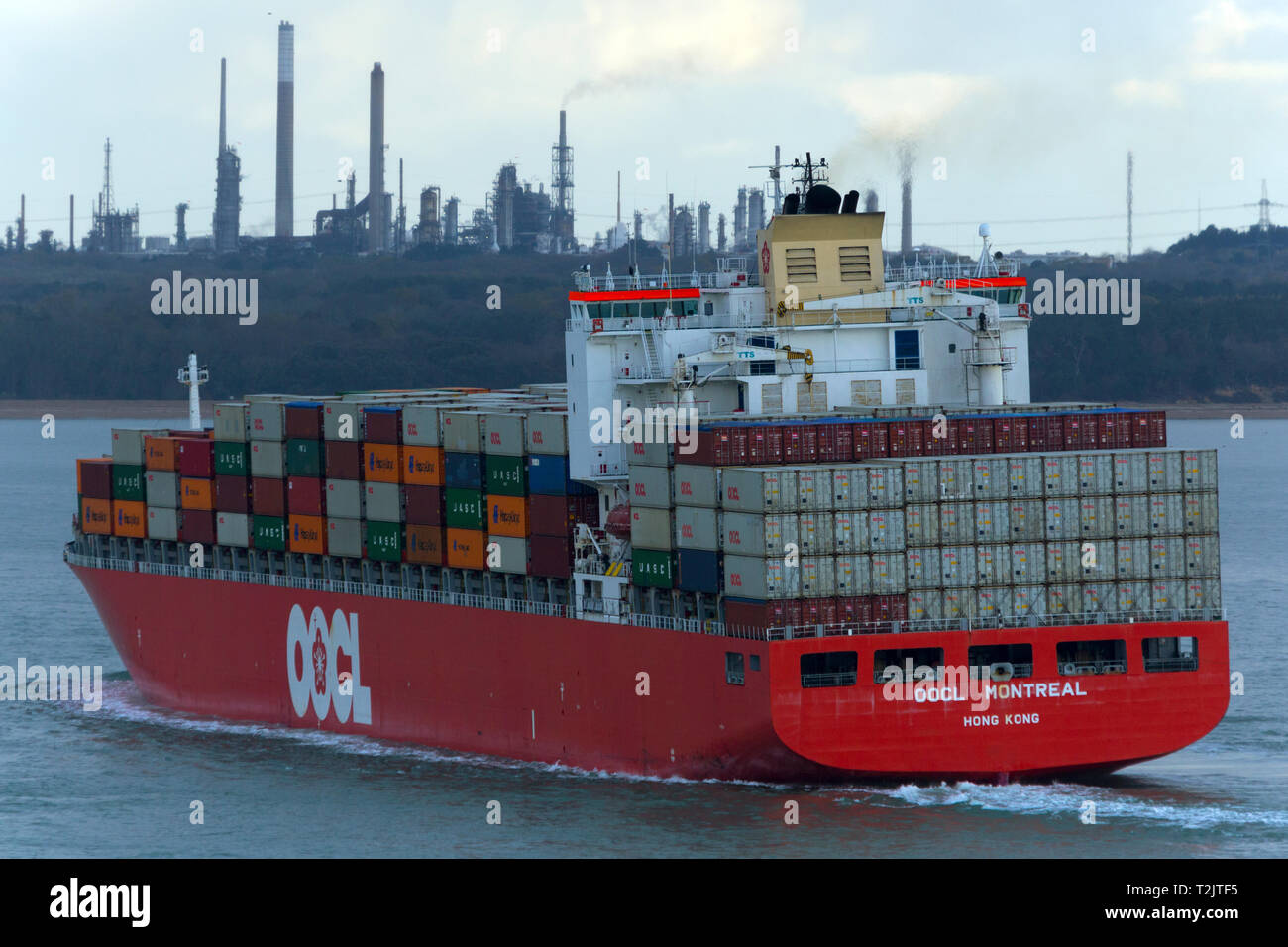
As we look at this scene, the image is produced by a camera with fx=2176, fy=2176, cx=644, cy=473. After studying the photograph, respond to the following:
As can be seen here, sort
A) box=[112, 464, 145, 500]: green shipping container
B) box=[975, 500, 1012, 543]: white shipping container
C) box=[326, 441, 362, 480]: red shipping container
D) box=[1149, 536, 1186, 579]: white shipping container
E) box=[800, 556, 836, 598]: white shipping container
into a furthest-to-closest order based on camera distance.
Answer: box=[112, 464, 145, 500]: green shipping container < box=[326, 441, 362, 480]: red shipping container < box=[1149, 536, 1186, 579]: white shipping container < box=[975, 500, 1012, 543]: white shipping container < box=[800, 556, 836, 598]: white shipping container

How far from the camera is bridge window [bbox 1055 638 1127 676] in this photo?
43.8 m

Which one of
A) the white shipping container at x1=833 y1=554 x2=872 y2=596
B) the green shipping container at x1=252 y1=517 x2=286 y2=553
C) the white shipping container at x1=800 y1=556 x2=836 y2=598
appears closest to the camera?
the white shipping container at x1=800 y1=556 x2=836 y2=598

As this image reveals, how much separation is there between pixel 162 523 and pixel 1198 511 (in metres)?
31.6

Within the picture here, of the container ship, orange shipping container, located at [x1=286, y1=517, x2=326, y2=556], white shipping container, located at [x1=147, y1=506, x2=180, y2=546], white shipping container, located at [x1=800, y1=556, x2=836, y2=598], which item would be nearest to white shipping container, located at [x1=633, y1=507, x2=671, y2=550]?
the container ship

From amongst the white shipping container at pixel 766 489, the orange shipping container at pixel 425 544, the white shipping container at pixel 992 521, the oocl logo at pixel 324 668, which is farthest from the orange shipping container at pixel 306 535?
the white shipping container at pixel 992 521

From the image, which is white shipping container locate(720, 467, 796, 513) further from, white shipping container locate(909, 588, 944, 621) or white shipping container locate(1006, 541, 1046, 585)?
white shipping container locate(1006, 541, 1046, 585)

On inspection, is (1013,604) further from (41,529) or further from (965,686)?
(41,529)

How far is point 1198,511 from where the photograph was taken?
146 feet

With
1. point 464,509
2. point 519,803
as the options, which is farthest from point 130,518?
point 519,803

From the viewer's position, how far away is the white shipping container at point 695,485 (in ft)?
146

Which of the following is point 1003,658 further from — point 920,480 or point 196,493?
point 196,493

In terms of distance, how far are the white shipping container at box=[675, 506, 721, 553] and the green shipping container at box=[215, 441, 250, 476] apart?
18268mm

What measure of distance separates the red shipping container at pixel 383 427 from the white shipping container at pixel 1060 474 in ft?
58.7

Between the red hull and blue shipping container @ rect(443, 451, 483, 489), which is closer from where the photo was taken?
the red hull
